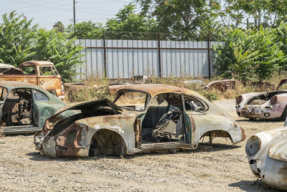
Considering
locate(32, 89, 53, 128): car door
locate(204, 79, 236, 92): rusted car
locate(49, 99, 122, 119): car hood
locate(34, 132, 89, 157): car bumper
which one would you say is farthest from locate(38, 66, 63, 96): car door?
locate(34, 132, 89, 157): car bumper

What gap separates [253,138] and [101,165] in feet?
8.36

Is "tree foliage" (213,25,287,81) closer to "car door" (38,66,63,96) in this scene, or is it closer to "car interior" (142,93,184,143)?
"car door" (38,66,63,96)

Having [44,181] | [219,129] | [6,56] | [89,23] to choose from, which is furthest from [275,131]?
[89,23]

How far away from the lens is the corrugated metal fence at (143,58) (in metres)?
21.8

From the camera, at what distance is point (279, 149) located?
4.65 meters

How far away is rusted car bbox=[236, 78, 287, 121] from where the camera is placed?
38.4 ft

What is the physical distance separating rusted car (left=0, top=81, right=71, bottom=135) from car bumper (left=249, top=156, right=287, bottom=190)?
6457 millimetres

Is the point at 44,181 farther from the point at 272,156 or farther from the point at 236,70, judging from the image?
the point at 236,70

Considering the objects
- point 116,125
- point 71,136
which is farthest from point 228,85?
point 71,136

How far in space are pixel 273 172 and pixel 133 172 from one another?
2.23m

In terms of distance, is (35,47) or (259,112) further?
A: (35,47)

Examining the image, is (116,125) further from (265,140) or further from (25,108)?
(25,108)

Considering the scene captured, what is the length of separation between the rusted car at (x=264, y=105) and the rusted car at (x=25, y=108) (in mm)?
5698

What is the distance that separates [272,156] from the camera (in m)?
4.62
